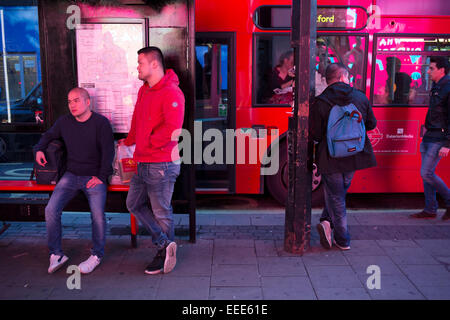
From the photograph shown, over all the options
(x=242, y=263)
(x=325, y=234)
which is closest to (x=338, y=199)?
(x=325, y=234)

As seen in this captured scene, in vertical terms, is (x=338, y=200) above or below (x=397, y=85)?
below

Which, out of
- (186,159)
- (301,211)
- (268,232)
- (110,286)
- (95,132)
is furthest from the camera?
(268,232)

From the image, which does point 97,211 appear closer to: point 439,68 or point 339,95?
point 339,95

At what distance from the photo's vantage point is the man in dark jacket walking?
5414 millimetres

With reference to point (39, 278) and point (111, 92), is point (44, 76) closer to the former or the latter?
point (111, 92)

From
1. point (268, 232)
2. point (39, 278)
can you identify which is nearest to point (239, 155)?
point (268, 232)

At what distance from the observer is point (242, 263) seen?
4398mm

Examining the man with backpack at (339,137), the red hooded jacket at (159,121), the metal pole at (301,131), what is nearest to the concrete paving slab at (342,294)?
the metal pole at (301,131)

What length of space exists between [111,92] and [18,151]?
3333 millimetres

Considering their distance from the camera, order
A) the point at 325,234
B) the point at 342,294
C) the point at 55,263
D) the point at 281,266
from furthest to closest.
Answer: the point at 325,234 → the point at 281,266 → the point at 55,263 → the point at 342,294

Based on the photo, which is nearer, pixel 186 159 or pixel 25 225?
pixel 186 159

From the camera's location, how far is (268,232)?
530 cm

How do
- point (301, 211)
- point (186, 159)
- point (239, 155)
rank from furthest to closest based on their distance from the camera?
1. point (239, 155)
2. point (186, 159)
3. point (301, 211)

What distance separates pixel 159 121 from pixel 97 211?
1.09m
